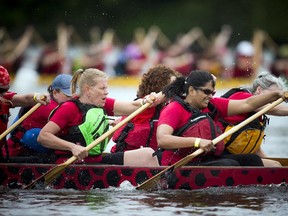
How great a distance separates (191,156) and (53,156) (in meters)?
1.58

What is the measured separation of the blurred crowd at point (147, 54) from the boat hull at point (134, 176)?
2402cm

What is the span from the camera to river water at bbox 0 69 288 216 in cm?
1257

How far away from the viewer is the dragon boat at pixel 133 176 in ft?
44.7

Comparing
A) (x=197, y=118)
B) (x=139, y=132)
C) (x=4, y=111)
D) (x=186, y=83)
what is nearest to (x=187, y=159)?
(x=197, y=118)

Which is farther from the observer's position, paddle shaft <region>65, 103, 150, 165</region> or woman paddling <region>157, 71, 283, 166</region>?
paddle shaft <region>65, 103, 150, 165</region>

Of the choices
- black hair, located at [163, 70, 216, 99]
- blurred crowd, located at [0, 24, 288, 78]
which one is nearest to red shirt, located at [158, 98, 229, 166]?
black hair, located at [163, 70, 216, 99]

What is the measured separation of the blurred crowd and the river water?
24163mm

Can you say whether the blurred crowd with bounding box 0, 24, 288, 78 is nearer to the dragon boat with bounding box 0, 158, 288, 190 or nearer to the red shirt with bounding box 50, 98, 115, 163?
the red shirt with bounding box 50, 98, 115, 163

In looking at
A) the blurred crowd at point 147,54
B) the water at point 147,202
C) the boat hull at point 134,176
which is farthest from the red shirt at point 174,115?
the blurred crowd at point 147,54

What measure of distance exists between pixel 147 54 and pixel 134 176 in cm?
3363

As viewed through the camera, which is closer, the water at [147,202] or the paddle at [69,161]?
the water at [147,202]

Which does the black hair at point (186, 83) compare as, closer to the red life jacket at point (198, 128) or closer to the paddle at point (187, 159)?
the red life jacket at point (198, 128)

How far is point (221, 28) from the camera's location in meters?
58.8

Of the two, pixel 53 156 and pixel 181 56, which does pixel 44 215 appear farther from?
pixel 181 56
